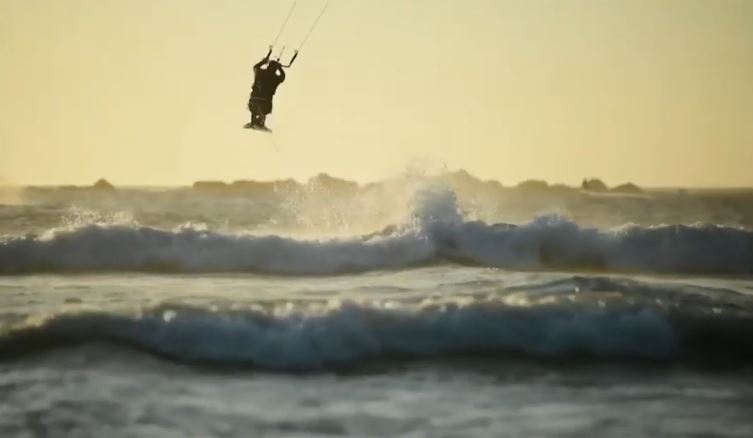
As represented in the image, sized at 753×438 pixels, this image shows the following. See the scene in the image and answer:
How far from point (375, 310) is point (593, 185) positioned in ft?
6.95

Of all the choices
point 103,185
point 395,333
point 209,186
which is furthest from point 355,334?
point 103,185

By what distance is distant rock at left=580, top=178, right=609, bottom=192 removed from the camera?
6.30m

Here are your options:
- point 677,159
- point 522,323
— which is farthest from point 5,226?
point 677,159

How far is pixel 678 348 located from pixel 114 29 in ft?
12.2

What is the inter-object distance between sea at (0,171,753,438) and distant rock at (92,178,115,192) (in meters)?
0.06

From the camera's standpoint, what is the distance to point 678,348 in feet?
15.7

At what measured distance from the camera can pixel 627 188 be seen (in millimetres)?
6535

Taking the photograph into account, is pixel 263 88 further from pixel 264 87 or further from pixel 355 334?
pixel 355 334

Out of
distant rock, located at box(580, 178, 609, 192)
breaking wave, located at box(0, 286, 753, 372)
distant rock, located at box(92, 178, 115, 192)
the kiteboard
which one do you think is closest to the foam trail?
breaking wave, located at box(0, 286, 753, 372)

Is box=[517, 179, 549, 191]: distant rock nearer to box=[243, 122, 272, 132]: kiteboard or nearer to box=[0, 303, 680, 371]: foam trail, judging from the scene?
box=[0, 303, 680, 371]: foam trail

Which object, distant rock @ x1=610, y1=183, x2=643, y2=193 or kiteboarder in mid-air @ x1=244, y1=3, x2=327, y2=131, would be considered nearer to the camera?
kiteboarder in mid-air @ x1=244, y1=3, x2=327, y2=131

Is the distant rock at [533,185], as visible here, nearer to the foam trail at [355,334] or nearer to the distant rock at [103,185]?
the foam trail at [355,334]

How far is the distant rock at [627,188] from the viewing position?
6.41 m

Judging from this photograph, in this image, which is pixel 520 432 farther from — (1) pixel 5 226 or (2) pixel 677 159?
(1) pixel 5 226
